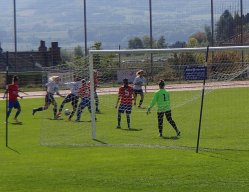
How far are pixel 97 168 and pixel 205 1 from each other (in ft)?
149

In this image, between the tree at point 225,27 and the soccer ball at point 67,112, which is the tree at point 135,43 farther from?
the soccer ball at point 67,112

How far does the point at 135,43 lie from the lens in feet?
203

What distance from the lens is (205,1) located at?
5834 centimetres

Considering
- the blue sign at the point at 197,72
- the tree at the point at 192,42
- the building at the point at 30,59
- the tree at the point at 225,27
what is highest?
the tree at the point at 225,27

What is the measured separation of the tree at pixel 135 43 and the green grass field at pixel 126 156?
111 ft

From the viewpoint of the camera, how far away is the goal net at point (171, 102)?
19.2 m

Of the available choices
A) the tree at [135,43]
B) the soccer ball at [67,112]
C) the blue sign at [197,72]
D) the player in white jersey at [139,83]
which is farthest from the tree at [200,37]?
the blue sign at [197,72]

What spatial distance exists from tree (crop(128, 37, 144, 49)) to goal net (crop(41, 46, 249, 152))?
2554 cm

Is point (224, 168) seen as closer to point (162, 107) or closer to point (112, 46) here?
point (162, 107)

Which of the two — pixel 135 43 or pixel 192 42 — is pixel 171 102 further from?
pixel 192 42

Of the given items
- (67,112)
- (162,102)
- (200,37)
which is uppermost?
(200,37)

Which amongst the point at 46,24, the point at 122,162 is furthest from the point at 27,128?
the point at 46,24

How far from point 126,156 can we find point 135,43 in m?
46.1

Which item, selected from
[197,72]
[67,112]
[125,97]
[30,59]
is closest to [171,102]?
[67,112]
